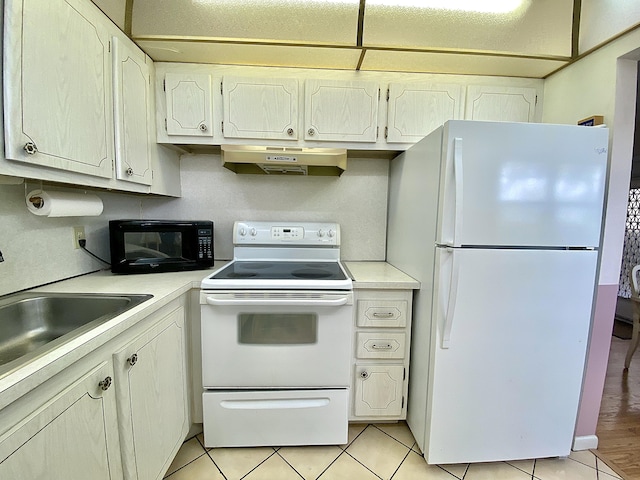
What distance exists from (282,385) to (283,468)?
392 millimetres

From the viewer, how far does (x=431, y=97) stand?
1673mm

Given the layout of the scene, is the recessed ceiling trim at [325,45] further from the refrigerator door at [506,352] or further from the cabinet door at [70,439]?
the cabinet door at [70,439]

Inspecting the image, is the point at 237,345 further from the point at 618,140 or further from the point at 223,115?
the point at 618,140

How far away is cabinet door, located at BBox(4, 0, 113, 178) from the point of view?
830 millimetres

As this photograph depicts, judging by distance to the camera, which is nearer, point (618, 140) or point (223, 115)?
point (618, 140)

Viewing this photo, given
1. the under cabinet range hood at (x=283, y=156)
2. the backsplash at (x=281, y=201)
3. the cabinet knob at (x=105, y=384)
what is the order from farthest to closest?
the backsplash at (x=281, y=201) < the under cabinet range hood at (x=283, y=156) < the cabinet knob at (x=105, y=384)

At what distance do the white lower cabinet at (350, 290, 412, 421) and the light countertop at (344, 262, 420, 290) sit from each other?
0.15ft

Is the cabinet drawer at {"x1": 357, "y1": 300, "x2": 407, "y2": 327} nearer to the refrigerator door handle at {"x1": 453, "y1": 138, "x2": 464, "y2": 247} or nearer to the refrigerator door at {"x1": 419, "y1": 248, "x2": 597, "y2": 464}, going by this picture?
the refrigerator door at {"x1": 419, "y1": 248, "x2": 597, "y2": 464}

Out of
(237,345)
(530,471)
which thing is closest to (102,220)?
(237,345)

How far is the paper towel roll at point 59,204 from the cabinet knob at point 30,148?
35cm

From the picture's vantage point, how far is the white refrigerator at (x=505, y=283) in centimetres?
119

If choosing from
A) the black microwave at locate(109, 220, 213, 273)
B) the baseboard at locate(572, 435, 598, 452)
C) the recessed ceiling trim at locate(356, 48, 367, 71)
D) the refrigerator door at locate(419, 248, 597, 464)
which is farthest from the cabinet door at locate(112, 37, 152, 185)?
the baseboard at locate(572, 435, 598, 452)

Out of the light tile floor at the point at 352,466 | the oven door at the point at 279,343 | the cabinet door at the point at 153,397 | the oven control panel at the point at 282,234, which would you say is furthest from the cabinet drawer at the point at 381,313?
the cabinet door at the point at 153,397

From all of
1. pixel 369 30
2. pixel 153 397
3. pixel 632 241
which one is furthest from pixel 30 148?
pixel 632 241
